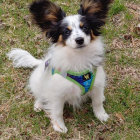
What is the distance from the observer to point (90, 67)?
3.17 meters

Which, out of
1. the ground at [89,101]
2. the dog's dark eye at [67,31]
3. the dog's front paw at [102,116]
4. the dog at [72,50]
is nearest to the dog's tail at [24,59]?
the ground at [89,101]

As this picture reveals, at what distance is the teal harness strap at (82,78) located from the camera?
10.1 feet

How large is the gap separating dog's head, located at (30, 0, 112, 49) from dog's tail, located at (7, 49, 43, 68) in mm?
1145

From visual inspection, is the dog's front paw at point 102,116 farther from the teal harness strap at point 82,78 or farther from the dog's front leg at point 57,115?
the teal harness strap at point 82,78

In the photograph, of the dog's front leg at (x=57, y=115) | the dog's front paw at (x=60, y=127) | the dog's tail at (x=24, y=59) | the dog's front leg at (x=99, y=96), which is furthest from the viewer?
the dog's tail at (x=24, y=59)

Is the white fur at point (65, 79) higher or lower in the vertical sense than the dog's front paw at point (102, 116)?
higher

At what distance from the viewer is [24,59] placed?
4.17 m

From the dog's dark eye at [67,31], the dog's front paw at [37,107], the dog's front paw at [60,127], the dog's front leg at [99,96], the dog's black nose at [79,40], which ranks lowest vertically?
the dog's front paw at [60,127]

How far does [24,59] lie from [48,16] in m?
1.35

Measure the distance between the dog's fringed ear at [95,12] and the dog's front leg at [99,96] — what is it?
0.51 metres

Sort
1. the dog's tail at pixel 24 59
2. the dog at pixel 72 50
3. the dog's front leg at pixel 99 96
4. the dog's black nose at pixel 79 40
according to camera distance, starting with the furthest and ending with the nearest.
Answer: the dog's tail at pixel 24 59 < the dog's front leg at pixel 99 96 < the dog at pixel 72 50 < the dog's black nose at pixel 79 40

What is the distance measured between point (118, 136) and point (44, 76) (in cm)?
121

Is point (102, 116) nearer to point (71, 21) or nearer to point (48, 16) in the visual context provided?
point (71, 21)

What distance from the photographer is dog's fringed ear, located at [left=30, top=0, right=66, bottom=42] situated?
9.43 ft
